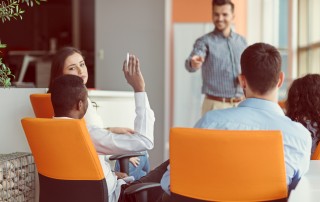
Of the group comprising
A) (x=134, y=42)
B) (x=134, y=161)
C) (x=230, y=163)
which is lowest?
(x=134, y=161)

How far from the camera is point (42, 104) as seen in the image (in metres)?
3.81

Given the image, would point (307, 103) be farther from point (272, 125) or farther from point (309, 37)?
point (309, 37)

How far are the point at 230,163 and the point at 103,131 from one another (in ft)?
3.46

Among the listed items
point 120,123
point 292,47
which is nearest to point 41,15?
point 292,47

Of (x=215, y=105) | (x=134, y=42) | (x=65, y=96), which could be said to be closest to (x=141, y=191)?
(x=65, y=96)

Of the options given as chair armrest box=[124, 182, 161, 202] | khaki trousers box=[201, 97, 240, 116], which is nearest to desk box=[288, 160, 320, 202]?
chair armrest box=[124, 182, 161, 202]

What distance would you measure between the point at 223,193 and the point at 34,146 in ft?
3.25

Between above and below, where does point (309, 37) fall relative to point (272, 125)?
above

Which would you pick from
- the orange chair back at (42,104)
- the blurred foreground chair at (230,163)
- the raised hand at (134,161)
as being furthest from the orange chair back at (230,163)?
the raised hand at (134,161)

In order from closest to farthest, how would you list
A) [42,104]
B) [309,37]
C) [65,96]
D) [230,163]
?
[230,163], [65,96], [42,104], [309,37]

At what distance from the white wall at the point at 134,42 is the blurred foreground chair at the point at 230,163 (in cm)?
602

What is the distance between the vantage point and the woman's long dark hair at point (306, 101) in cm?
366

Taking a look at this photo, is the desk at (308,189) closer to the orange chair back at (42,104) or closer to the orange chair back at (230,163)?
the orange chair back at (230,163)

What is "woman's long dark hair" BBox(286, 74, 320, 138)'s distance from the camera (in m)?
3.66
